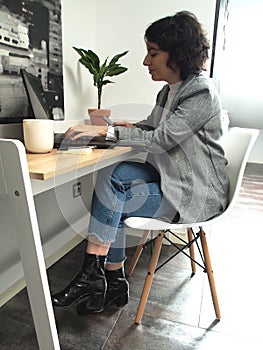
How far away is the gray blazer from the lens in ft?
3.80

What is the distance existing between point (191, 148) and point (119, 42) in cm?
123

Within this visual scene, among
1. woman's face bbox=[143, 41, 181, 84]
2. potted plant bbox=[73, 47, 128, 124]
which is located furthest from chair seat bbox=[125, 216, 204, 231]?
potted plant bbox=[73, 47, 128, 124]

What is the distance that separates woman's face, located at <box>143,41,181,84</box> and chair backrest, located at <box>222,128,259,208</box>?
376 millimetres

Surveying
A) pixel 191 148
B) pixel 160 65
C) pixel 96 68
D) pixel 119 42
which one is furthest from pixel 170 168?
pixel 119 42

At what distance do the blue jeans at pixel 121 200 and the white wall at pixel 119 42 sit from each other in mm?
789

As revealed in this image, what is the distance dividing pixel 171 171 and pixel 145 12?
4.25 ft

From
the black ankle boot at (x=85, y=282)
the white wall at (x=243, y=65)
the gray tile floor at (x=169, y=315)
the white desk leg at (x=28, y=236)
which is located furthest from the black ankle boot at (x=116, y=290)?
the white wall at (x=243, y=65)

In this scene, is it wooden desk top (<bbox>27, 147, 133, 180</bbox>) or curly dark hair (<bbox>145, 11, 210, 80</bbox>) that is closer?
wooden desk top (<bbox>27, 147, 133, 180</bbox>)

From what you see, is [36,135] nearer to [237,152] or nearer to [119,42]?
[237,152]

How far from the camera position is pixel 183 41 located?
124 cm

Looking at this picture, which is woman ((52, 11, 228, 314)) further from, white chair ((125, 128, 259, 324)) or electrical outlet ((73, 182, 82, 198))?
electrical outlet ((73, 182, 82, 198))


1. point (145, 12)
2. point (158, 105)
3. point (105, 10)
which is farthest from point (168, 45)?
point (105, 10)

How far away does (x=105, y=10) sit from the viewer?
2066mm

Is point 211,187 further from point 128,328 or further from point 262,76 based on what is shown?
point 262,76
